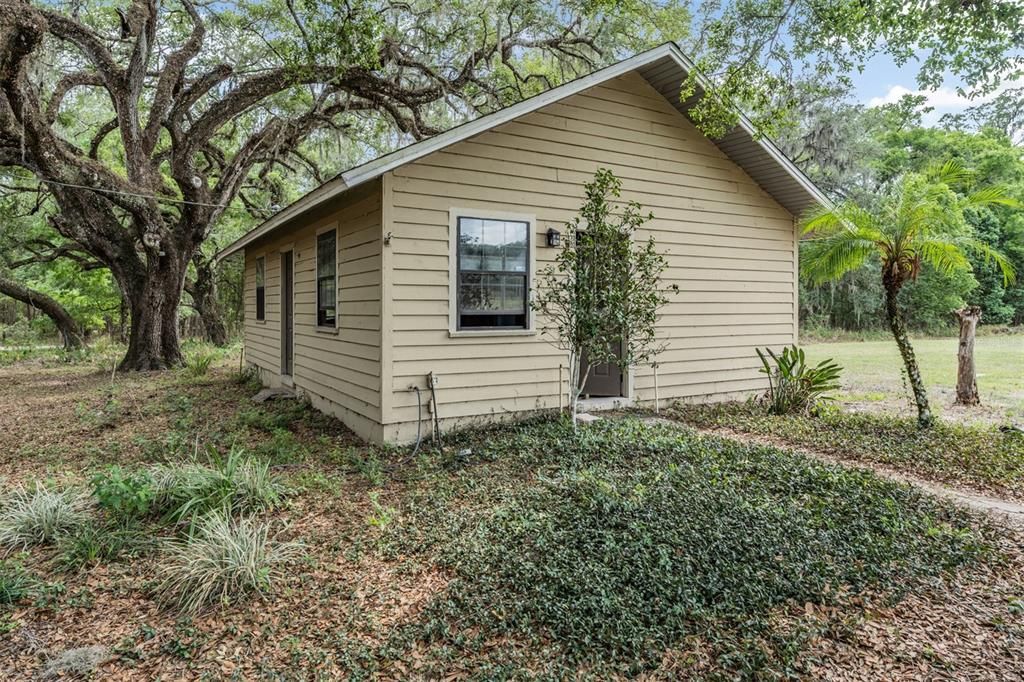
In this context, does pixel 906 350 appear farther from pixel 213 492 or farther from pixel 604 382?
pixel 213 492

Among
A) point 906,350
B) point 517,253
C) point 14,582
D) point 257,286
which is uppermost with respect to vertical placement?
point 517,253

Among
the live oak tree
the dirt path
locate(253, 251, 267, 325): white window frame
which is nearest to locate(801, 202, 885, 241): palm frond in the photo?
the dirt path

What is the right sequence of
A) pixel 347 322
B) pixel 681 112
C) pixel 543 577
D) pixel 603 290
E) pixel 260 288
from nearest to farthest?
pixel 543 577 → pixel 603 290 → pixel 347 322 → pixel 681 112 → pixel 260 288

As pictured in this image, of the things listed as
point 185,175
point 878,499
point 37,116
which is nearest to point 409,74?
point 185,175

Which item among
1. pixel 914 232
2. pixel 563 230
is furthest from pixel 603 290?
pixel 914 232

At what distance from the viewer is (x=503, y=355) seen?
260 inches

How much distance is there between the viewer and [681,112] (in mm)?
7680

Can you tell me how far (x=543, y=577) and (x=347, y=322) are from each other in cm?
454

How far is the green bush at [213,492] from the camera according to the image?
13.3 feet

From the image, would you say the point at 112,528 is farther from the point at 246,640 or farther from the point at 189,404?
the point at 189,404

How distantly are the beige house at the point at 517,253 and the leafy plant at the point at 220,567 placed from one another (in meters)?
2.45

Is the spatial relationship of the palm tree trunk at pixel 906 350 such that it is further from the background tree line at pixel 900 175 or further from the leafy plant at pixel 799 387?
the background tree line at pixel 900 175

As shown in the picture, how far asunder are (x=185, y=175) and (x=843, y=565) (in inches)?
489

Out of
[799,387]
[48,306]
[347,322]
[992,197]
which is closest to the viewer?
[992,197]
